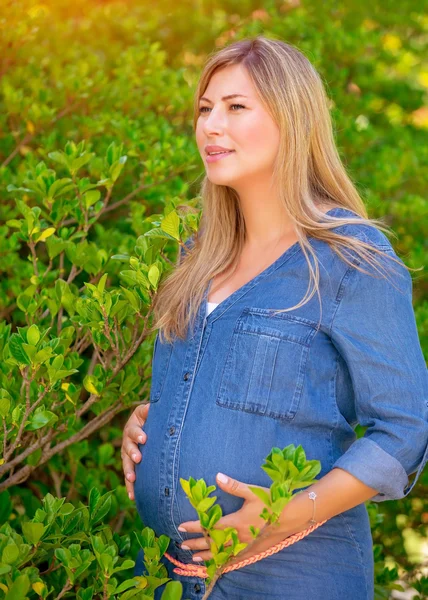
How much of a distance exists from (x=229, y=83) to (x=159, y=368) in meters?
0.89

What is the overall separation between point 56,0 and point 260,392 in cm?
369

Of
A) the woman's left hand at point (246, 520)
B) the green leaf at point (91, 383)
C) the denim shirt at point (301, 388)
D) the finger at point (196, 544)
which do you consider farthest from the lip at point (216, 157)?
the finger at point (196, 544)

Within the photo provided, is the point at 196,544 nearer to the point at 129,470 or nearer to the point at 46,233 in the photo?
the point at 129,470

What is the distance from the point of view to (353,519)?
2.30 meters

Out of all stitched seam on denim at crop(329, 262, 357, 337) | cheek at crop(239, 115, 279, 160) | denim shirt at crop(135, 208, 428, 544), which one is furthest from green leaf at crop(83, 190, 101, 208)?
stitched seam on denim at crop(329, 262, 357, 337)

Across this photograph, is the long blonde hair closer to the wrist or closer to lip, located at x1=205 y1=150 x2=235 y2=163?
lip, located at x1=205 y1=150 x2=235 y2=163

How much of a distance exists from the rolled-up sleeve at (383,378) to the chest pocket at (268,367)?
11 centimetres

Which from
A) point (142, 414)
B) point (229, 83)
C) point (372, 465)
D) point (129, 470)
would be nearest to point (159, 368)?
point (142, 414)

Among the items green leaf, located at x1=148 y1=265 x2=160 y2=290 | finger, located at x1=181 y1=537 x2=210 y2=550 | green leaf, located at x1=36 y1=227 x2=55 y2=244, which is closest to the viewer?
finger, located at x1=181 y1=537 x2=210 y2=550

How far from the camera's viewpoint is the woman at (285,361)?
210 centimetres

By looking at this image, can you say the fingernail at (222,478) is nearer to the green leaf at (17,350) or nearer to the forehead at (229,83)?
the green leaf at (17,350)

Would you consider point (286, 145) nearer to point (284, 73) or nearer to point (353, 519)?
point (284, 73)

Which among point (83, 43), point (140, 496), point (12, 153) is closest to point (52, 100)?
point (12, 153)

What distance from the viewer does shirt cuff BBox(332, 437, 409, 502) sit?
2051mm
